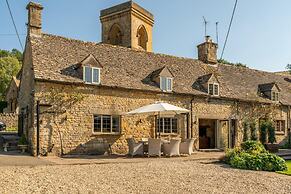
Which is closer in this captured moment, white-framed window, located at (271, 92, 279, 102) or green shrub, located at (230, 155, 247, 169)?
green shrub, located at (230, 155, 247, 169)

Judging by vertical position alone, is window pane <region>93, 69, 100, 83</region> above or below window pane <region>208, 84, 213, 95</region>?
above

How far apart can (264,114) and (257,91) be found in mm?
2388

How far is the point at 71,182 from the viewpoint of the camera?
10391 millimetres

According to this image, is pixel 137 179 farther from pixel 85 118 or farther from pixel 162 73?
pixel 162 73

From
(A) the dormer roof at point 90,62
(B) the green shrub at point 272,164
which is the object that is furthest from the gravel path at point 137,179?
(A) the dormer roof at point 90,62

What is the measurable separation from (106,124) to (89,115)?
4.24 feet

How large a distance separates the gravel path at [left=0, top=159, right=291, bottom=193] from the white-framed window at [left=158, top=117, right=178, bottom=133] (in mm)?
7775

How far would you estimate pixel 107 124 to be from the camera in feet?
66.0

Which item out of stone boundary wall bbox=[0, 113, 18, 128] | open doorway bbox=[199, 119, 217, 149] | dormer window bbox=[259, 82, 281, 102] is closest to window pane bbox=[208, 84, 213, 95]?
open doorway bbox=[199, 119, 217, 149]

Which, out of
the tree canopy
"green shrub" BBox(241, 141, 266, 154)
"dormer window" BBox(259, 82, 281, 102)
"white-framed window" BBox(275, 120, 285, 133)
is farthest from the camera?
the tree canopy

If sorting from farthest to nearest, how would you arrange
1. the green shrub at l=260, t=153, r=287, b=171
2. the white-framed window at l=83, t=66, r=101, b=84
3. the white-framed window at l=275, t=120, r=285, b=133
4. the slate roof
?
the white-framed window at l=275, t=120, r=285, b=133 < the white-framed window at l=83, t=66, r=101, b=84 < the slate roof < the green shrub at l=260, t=153, r=287, b=171

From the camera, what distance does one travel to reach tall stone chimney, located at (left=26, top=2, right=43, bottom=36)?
67.2ft

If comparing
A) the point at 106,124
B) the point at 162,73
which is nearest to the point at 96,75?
the point at 106,124

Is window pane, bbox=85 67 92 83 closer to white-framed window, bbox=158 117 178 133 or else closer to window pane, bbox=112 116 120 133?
window pane, bbox=112 116 120 133
